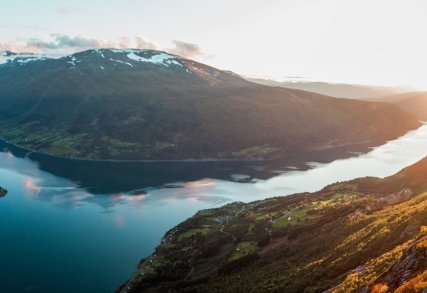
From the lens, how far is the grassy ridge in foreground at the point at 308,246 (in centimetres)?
4259

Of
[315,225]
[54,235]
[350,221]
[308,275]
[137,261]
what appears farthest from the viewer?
[54,235]

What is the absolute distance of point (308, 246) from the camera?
79.7 meters

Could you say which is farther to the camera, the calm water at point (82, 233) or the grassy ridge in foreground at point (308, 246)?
the calm water at point (82, 233)

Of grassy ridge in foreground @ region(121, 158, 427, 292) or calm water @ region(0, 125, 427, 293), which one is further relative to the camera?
calm water @ region(0, 125, 427, 293)

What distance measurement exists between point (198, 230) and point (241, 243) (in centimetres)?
2696

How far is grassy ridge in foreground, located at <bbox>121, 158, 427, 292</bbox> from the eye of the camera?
140 ft

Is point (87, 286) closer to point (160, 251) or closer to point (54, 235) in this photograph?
point (160, 251)

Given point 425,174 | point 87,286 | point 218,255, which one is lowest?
point 87,286

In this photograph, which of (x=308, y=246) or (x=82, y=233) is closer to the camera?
(x=308, y=246)

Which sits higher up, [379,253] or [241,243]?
[379,253]

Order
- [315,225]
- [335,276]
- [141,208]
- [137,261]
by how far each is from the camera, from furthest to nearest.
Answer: [141,208] < [137,261] < [315,225] < [335,276]

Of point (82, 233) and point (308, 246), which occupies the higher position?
point (308, 246)

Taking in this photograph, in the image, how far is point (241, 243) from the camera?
101062 mm

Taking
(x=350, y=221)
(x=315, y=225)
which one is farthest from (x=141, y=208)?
(x=350, y=221)
